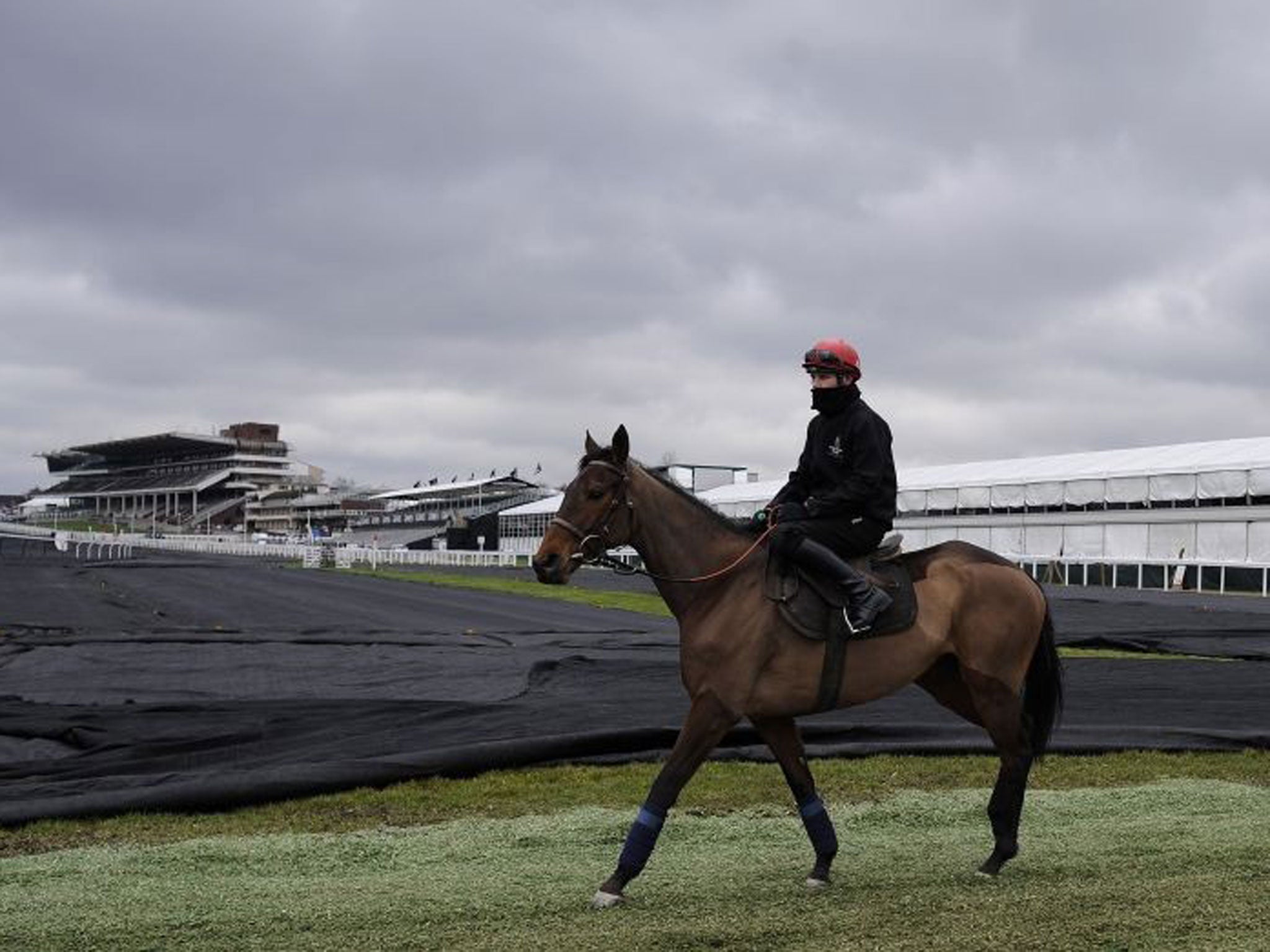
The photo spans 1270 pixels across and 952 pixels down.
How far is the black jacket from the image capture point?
6.88 m

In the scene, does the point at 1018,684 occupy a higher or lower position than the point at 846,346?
lower

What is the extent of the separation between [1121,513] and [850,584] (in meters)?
37.6

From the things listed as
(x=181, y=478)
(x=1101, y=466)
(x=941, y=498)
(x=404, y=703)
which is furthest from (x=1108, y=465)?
(x=181, y=478)

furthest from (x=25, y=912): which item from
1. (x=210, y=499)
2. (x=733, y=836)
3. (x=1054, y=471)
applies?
(x=210, y=499)

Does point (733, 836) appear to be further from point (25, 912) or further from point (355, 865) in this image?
point (25, 912)

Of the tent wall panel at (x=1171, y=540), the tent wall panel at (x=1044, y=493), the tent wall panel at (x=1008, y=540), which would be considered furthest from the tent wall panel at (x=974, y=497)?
the tent wall panel at (x=1171, y=540)

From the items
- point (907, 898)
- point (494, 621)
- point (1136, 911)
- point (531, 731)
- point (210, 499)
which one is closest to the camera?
point (1136, 911)

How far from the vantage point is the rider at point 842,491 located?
265 inches

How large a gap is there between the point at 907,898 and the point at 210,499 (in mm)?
177324

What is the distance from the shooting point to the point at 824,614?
6.76 meters

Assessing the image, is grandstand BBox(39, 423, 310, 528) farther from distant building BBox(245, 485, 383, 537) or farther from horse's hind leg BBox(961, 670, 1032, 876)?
horse's hind leg BBox(961, 670, 1032, 876)

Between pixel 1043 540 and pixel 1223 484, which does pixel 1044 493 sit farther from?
pixel 1223 484

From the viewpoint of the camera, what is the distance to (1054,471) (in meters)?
45.7

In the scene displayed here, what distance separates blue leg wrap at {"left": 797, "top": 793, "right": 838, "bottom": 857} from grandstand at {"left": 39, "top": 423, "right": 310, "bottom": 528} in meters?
163
